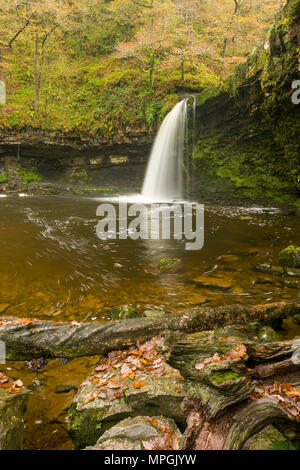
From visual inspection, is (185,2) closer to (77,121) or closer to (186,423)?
(77,121)

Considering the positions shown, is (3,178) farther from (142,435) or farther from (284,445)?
(284,445)

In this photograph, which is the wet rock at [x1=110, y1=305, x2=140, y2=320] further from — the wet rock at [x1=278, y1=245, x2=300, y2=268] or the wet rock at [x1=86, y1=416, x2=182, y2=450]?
the wet rock at [x1=278, y1=245, x2=300, y2=268]

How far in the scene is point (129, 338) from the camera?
254cm

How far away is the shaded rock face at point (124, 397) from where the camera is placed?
182 centimetres

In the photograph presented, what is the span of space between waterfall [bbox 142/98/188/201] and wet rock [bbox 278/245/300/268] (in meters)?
11.5

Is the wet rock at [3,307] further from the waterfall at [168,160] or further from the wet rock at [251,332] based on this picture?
the waterfall at [168,160]

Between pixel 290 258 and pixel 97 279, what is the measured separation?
4117 millimetres

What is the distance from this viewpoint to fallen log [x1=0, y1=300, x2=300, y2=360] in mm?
2438

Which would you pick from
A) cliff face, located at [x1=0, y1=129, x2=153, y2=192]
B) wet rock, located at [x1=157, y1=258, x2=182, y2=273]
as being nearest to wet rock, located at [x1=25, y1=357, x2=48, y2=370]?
wet rock, located at [x1=157, y1=258, x2=182, y2=273]

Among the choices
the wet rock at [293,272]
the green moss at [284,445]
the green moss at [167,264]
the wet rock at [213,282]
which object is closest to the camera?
the green moss at [284,445]

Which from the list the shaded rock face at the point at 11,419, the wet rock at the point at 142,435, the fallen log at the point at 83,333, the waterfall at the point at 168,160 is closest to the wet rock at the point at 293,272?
the fallen log at the point at 83,333

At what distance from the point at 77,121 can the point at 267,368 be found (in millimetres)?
18818

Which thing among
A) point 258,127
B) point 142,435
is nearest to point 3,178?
point 258,127

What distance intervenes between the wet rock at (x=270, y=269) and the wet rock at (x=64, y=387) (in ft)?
13.4
